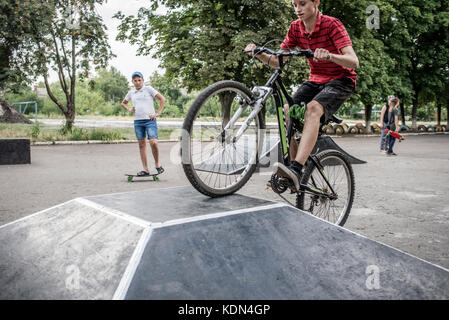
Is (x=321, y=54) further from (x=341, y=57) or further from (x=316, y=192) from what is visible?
(x=316, y=192)

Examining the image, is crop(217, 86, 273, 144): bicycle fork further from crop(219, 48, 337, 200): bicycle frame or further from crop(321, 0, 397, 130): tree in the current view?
crop(321, 0, 397, 130): tree

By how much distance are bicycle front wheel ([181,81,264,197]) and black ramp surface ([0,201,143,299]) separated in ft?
2.64

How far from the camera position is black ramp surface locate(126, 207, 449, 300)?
2006 mm

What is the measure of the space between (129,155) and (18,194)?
6735 mm

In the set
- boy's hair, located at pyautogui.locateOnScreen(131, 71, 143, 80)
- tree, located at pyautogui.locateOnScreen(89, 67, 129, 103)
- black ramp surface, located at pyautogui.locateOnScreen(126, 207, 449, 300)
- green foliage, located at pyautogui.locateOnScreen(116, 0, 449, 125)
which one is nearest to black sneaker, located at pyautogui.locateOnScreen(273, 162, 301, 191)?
black ramp surface, located at pyautogui.locateOnScreen(126, 207, 449, 300)

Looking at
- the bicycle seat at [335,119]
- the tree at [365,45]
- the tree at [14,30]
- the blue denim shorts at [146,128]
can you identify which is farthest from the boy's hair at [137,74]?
the tree at [365,45]

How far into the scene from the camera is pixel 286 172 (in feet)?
10.6

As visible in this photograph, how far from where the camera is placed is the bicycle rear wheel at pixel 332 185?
3.83m

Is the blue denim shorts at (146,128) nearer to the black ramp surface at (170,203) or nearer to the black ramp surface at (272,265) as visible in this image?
the black ramp surface at (170,203)

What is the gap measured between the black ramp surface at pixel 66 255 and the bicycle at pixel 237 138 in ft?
2.65

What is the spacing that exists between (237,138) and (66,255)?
168 cm

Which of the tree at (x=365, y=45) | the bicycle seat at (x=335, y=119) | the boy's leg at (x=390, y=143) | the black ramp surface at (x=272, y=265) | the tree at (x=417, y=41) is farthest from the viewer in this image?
the tree at (x=417, y=41)

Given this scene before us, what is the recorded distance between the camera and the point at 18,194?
6.37 meters

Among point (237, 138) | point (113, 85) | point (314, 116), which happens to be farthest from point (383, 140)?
point (113, 85)
